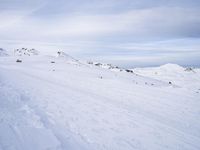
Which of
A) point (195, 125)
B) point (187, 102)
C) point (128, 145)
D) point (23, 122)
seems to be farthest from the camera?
point (187, 102)

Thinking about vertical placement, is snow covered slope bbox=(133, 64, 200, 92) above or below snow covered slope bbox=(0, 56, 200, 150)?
Answer: below

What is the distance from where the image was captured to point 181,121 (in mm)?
13289

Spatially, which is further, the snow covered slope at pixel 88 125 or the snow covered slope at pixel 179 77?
the snow covered slope at pixel 179 77

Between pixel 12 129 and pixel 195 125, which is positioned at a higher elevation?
pixel 12 129

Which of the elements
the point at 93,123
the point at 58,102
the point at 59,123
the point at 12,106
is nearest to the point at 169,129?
the point at 93,123

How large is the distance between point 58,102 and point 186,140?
6350 millimetres

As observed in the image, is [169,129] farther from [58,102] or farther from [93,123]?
[58,102]

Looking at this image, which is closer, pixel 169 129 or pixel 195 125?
pixel 169 129

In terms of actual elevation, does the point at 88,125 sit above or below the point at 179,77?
above

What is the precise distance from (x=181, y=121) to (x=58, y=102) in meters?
5.95

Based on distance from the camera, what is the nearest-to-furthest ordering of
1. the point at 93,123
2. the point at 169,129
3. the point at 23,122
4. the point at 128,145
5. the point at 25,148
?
the point at 25,148 < the point at 128,145 < the point at 23,122 < the point at 93,123 < the point at 169,129

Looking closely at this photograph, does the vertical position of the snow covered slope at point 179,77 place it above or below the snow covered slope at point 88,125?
below

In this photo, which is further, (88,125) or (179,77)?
(179,77)

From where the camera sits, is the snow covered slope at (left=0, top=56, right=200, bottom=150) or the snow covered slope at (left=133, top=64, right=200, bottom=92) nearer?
the snow covered slope at (left=0, top=56, right=200, bottom=150)
